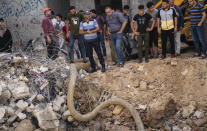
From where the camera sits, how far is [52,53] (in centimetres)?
722

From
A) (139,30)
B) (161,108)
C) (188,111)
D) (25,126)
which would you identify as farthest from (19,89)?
(188,111)

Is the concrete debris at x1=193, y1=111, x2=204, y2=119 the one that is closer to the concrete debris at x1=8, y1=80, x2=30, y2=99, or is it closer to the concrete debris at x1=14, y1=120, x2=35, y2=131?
the concrete debris at x1=14, y1=120, x2=35, y2=131

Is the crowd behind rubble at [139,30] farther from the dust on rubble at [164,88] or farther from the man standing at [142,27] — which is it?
the dust on rubble at [164,88]

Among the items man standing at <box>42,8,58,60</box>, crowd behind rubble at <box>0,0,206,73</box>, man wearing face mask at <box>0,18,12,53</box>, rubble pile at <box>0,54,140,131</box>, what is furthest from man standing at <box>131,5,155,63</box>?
man wearing face mask at <box>0,18,12,53</box>

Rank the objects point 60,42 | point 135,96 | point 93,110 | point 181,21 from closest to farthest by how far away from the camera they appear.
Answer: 1. point 93,110
2. point 135,96
3. point 181,21
4. point 60,42

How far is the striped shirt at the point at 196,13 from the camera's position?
20.0 ft

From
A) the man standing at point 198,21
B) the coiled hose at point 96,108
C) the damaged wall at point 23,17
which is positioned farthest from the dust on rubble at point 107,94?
the damaged wall at point 23,17

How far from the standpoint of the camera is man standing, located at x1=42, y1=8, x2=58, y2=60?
6.75 m

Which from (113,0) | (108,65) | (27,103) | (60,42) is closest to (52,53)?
(60,42)

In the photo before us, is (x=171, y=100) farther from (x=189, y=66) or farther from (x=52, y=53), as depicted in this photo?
(x=52, y=53)

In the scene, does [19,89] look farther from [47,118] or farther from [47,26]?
[47,26]

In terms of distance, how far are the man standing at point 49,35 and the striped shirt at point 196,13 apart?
3744mm

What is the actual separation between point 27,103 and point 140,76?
2.83 m

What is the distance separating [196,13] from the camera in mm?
6172
